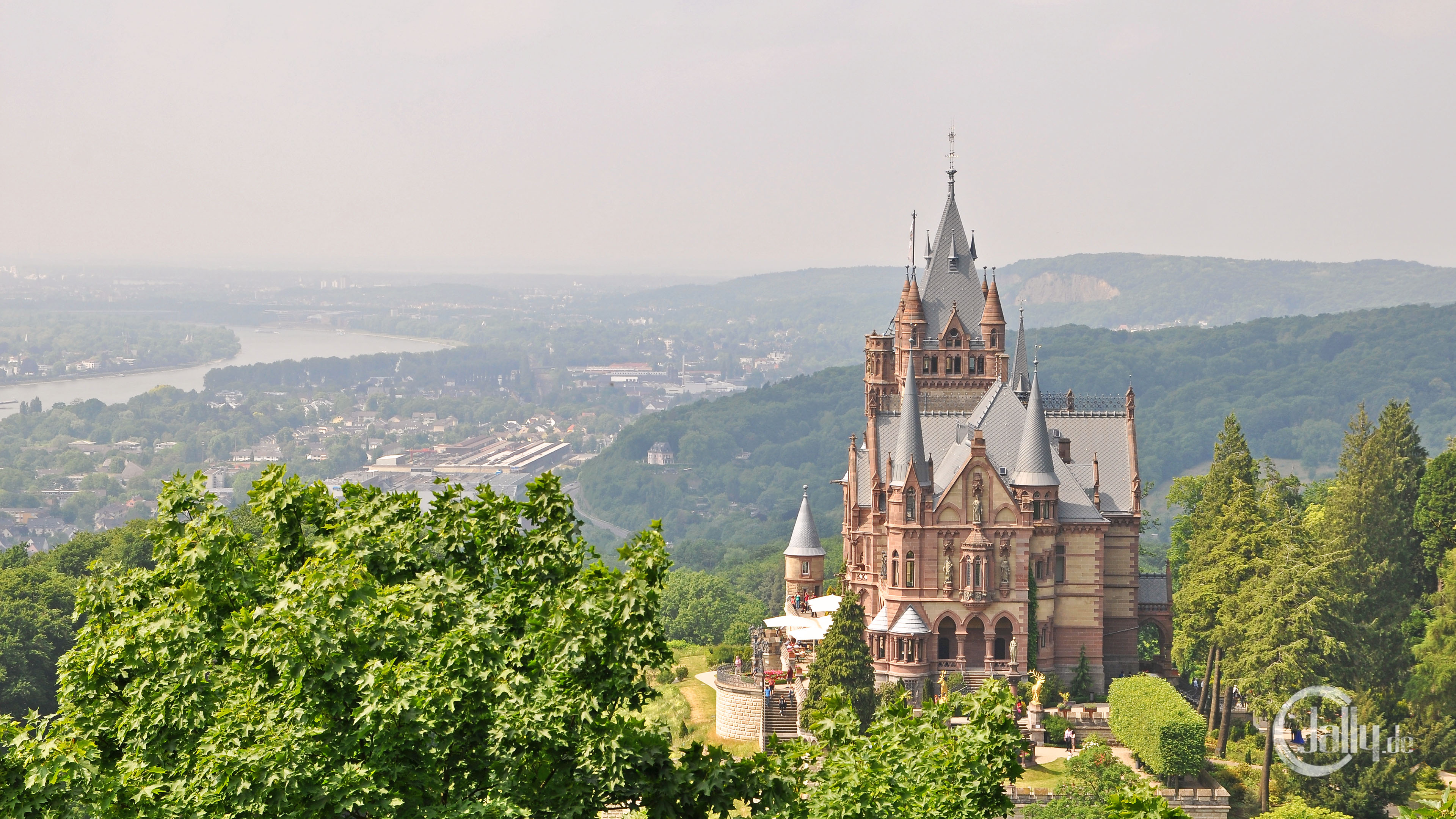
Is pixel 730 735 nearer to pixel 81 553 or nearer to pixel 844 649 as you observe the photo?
pixel 844 649

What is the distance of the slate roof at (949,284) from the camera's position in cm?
9212

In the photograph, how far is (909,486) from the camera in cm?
7588

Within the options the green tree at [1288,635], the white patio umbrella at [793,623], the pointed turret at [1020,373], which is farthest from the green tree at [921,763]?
the pointed turret at [1020,373]

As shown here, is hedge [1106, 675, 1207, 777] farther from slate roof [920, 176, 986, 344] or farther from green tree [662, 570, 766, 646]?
green tree [662, 570, 766, 646]

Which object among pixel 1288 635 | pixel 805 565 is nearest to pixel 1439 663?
pixel 1288 635

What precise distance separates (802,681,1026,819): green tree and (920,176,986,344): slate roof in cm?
5792

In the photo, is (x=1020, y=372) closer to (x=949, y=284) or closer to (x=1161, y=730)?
(x=949, y=284)

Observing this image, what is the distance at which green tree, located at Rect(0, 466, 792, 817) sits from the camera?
28.0 metres

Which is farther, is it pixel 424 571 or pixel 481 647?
pixel 424 571

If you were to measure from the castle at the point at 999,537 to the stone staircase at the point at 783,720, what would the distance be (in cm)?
511

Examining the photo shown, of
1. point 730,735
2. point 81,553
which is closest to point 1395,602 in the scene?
point 730,735

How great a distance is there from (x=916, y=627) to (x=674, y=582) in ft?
149

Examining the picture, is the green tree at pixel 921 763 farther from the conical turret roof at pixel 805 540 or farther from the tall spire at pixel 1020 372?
the tall spire at pixel 1020 372

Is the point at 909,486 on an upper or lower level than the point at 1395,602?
upper
